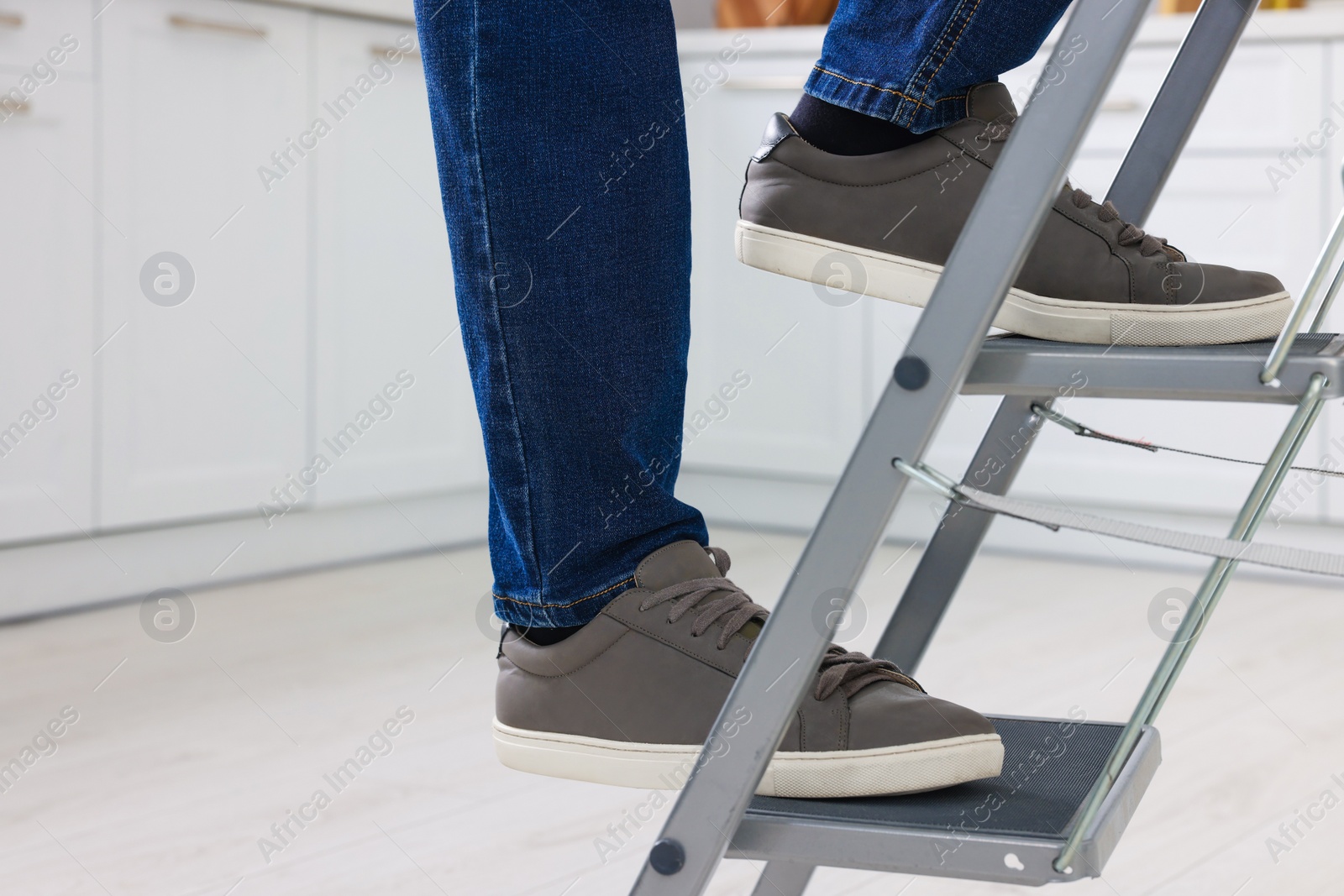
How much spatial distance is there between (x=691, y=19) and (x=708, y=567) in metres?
2.78

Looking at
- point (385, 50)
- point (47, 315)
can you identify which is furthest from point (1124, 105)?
point (47, 315)

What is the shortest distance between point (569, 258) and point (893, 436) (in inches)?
7.4

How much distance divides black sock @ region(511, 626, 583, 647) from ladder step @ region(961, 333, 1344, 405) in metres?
0.25

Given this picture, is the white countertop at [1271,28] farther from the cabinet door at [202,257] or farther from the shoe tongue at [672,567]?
the shoe tongue at [672,567]

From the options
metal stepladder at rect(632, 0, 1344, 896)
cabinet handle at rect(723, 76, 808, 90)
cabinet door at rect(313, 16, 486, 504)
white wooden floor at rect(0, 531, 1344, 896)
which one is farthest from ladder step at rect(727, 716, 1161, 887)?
cabinet handle at rect(723, 76, 808, 90)

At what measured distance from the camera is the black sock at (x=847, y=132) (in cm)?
65

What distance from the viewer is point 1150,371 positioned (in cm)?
51

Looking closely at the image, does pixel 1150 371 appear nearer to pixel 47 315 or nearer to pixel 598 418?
pixel 598 418

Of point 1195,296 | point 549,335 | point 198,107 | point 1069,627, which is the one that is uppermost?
point 1195,296

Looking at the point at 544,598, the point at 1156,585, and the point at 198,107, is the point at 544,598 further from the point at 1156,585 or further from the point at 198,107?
the point at 1156,585

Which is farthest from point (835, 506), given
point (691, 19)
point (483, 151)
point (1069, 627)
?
point (691, 19)

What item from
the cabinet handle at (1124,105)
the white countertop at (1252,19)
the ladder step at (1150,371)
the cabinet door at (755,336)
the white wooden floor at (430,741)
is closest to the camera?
the ladder step at (1150,371)

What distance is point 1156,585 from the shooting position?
87.4 inches

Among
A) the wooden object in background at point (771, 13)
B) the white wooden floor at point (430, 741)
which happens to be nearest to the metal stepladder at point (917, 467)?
the white wooden floor at point (430, 741)
